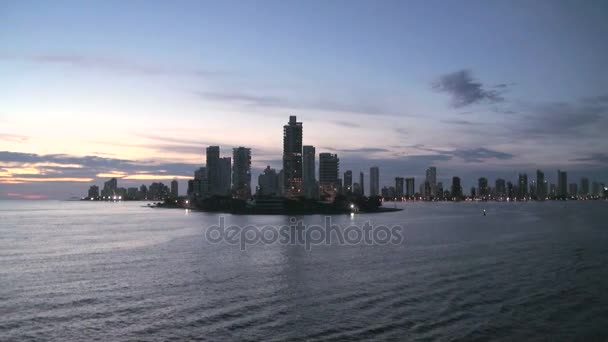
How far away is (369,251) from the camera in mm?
72750

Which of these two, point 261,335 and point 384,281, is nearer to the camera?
point 261,335

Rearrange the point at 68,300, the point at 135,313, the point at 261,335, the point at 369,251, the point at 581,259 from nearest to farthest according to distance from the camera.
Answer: the point at 261,335 → the point at 135,313 → the point at 68,300 → the point at 581,259 → the point at 369,251

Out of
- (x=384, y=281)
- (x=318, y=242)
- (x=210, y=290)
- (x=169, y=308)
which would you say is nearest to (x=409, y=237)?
(x=318, y=242)

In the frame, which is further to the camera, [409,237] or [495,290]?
[409,237]

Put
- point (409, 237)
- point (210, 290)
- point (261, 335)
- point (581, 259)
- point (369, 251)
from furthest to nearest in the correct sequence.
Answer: point (409, 237), point (369, 251), point (581, 259), point (210, 290), point (261, 335)

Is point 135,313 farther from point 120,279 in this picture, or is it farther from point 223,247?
point 223,247

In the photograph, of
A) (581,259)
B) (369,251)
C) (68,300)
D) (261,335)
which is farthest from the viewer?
(369,251)

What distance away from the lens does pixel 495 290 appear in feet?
142

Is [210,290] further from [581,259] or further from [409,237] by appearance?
[409,237]

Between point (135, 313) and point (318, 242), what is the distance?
55109mm

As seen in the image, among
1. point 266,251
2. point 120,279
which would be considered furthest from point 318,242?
point 120,279

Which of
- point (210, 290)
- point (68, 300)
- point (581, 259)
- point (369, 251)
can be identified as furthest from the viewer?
point (369, 251)

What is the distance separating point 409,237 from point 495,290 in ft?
179

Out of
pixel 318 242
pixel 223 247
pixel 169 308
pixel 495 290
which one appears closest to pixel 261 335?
pixel 169 308
